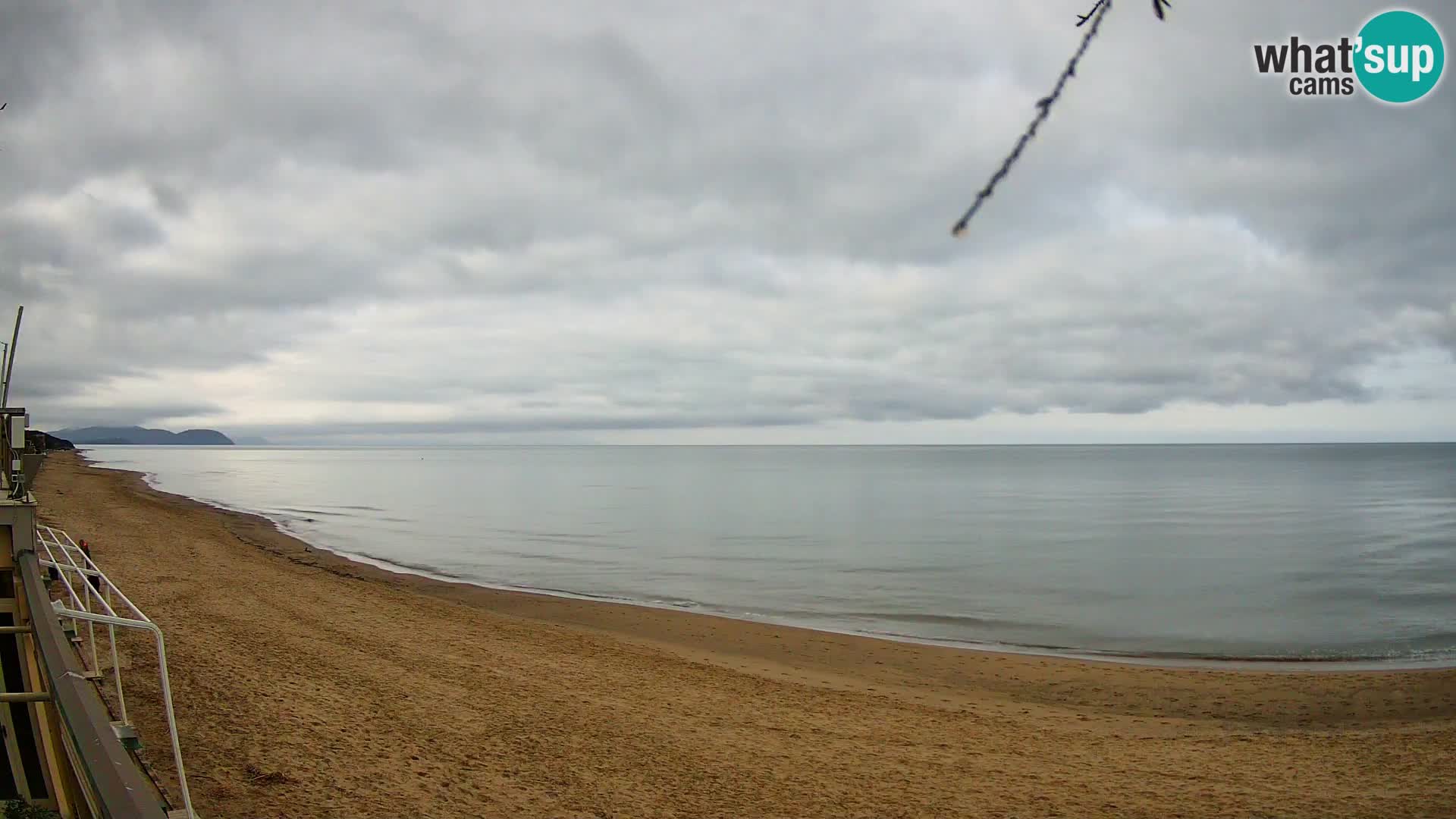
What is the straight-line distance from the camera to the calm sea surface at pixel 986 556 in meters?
19.3

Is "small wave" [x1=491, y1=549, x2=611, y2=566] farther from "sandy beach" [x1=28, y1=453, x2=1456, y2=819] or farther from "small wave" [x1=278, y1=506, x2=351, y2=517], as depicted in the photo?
"small wave" [x1=278, y1=506, x2=351, y2=517]

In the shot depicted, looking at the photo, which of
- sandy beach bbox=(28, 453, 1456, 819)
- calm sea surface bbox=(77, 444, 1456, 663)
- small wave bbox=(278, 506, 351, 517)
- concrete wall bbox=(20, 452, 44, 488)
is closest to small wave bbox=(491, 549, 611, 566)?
calm sea surface bbox=(77, 444, 1456, 663)

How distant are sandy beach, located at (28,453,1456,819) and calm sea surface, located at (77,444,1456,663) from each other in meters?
3.88

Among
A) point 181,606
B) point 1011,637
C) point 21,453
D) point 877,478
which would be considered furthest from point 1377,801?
point 877,478

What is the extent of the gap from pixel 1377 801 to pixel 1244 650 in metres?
10.5

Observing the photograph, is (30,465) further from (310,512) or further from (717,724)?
(310,512)

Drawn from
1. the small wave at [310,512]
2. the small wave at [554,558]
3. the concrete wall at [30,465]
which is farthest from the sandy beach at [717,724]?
the small wave at [310,512]

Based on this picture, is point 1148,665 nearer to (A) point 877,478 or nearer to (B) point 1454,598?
(B) point 1454,598

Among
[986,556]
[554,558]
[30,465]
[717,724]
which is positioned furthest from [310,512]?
[717,724]

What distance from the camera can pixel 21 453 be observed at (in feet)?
35.0

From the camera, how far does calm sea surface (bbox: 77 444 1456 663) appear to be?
1931cm

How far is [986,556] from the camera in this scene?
31.2 meters

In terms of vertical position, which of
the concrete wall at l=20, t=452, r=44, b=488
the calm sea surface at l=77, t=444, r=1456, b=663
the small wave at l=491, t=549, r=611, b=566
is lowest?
the small wave at l=491, t=549, r=611, b=566

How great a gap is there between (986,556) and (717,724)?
2331 centimetres
